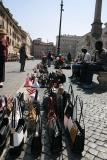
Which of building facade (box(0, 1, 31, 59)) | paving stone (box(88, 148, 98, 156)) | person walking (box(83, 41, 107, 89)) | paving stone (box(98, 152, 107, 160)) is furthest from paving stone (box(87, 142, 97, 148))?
building facade (box(0, 1, 31, 59))

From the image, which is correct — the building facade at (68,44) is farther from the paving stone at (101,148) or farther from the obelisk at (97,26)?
the paving stone at (101,148)

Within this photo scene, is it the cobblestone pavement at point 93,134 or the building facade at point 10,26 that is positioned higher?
the building facade at point 10,26

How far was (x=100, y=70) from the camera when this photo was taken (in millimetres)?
13438

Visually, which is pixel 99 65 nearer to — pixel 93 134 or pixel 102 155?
pixel 93 134

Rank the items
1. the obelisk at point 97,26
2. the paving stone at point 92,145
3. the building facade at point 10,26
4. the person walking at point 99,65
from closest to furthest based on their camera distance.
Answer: the paving stone at point 92,145 < the person walking at point 99,65 < the obelisk at point 97,26 < the building facade at point 10,26

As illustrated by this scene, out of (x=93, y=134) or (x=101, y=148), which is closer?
(x=101, y=148)

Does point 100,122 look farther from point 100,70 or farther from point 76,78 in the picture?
point 76,78

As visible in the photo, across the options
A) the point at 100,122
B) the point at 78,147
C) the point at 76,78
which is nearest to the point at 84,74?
the point at 76,78

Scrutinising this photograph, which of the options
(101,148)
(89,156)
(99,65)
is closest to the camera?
(89,156)

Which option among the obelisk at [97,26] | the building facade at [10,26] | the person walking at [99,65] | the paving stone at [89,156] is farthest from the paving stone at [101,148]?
the building facade at [10,26]

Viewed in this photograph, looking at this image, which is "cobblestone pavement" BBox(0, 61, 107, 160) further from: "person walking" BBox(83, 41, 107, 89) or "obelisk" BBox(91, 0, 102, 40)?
"obelisk" BBox(91, 0, 102, 40)

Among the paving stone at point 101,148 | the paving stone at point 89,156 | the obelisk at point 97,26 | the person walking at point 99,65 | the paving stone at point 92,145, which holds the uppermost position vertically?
the obelisk at point 97,26

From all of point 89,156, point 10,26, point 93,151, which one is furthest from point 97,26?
point 10,26

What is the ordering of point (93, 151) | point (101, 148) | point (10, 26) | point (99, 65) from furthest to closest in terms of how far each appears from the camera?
1. point (10, 26)
2. point (99, 65)
3. point (101, 148)
4. point (93, 151)
